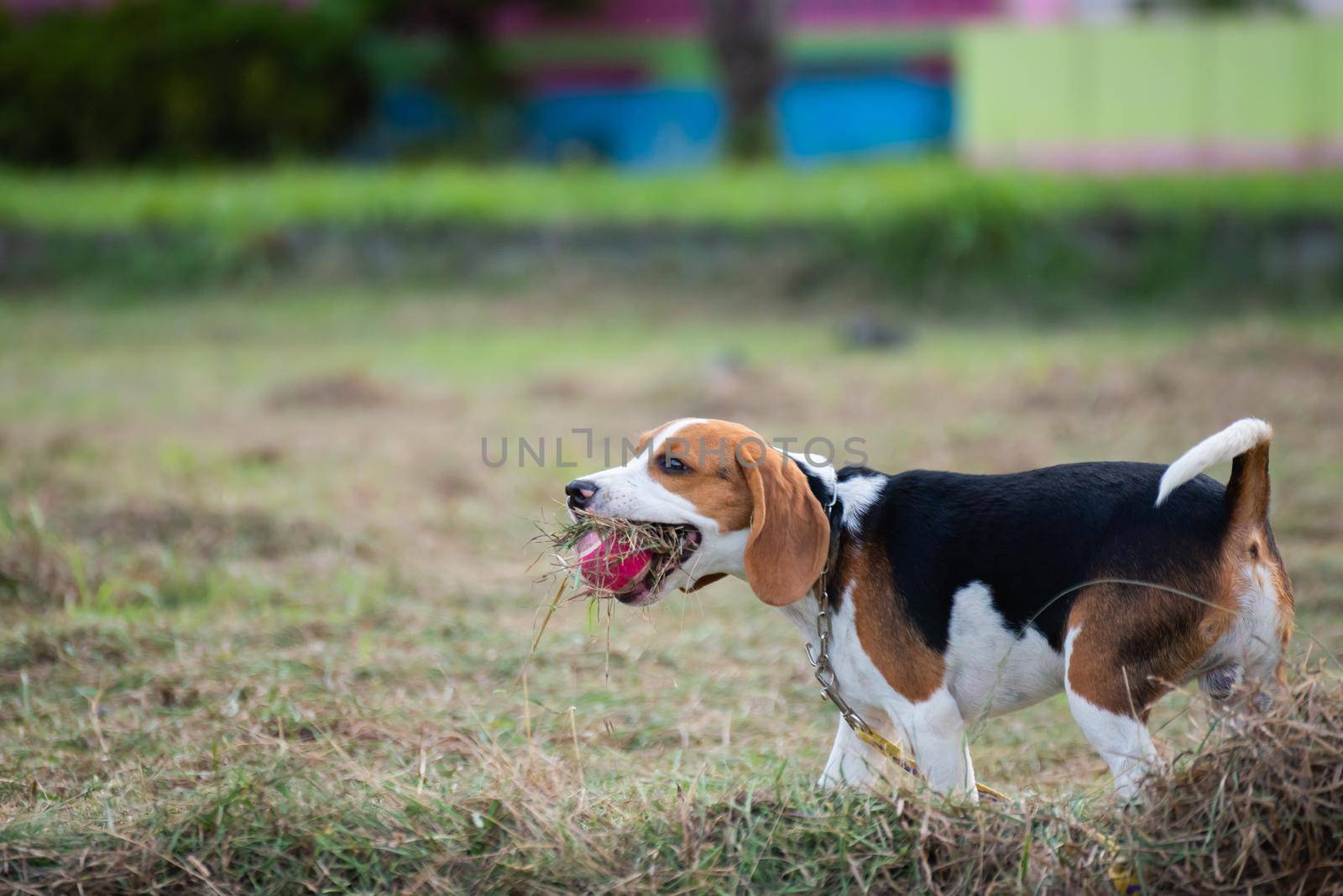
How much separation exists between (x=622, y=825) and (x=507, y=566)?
2.77 metres

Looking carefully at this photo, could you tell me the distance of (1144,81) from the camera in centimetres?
1482

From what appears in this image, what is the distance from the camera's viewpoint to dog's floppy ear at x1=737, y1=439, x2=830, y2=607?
3250 mm

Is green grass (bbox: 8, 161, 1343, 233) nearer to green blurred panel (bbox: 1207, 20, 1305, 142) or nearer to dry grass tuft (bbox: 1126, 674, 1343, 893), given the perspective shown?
green blurred panel (bbox: 1207, 20, 1305, 142)

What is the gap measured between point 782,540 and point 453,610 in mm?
2279

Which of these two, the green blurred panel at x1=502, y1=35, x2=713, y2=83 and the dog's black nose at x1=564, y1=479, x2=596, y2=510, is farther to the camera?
the green blurred panel at x1=502, y1=35, x2=713, y2=83

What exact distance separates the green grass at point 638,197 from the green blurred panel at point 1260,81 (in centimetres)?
214

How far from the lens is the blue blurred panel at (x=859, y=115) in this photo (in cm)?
1803

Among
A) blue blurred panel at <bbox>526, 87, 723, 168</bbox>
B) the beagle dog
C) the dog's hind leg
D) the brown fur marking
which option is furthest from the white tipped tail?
blue blurred panel at <bbox>526, 87, 723, 168</bbox>

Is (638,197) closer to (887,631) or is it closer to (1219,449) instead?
(887,631)

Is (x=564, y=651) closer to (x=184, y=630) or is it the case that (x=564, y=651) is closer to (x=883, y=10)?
(x=184, y=630)

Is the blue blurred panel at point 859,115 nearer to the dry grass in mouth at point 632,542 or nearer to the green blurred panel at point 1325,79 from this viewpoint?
the green blurred panel at point 1325,79

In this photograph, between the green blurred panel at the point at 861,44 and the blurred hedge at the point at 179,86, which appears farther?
the green blurred panel at the point at 861,44

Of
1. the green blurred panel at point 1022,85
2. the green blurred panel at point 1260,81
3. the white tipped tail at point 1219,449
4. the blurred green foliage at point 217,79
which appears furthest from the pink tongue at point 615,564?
the blurred green foliage at point 217,79

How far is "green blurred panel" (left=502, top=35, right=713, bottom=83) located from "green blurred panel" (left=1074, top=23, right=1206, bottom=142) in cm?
549
